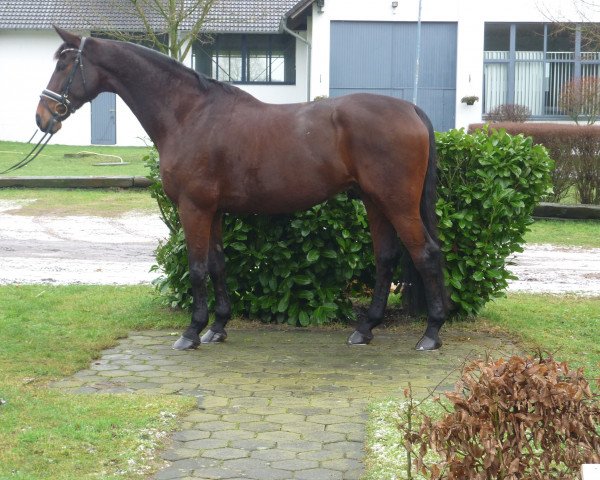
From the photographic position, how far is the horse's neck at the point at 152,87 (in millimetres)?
8570

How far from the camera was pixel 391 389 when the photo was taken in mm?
7102

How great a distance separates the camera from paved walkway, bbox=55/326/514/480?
18.1 ft

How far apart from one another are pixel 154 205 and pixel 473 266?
36.6 ft

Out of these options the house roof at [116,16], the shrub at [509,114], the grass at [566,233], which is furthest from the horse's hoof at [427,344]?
the house roof at [116,16]

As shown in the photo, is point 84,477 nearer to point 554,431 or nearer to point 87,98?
point 554,431

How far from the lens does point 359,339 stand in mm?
8625

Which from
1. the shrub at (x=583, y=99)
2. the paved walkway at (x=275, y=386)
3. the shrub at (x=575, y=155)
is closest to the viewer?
the paved walkway at (x=275, y=386)

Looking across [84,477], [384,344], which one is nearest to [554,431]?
[84,477]

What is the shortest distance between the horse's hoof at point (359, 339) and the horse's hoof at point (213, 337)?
1.04m

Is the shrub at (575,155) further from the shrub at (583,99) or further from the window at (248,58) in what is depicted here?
the window at (248,58)

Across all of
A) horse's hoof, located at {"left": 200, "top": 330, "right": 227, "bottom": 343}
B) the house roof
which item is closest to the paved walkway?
horse's hoof, located at {"left": 200, "top": 330, "right": 227, "bottom": 343}

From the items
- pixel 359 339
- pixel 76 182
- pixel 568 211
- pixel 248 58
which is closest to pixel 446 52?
pixel 248 58

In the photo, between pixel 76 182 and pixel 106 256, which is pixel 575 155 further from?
pixel 76 182

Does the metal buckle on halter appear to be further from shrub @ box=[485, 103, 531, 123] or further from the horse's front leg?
shrub @ box=[485, 103, 531, 123]
